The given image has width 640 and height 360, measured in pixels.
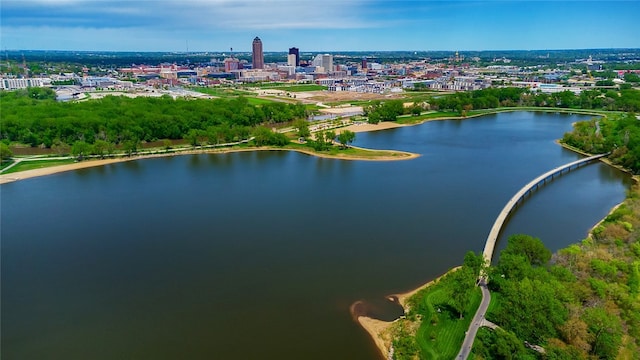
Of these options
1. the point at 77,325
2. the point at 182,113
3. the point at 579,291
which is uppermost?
the point at 182,113

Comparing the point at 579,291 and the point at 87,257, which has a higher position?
the point at 579,291

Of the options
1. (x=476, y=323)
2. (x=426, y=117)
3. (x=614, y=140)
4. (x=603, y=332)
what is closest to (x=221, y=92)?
(x=426, y=117)

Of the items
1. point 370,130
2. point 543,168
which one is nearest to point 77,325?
point 543,168

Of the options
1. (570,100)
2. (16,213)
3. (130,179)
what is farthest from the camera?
(570,100)

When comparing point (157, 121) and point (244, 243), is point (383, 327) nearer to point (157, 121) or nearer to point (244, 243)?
point (244, 243)

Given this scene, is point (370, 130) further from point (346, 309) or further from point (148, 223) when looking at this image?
point (346, 309)

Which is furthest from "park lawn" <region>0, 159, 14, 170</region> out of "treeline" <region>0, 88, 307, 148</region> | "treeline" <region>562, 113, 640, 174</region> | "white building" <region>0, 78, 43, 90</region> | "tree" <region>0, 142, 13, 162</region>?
"white building" <region>0, 78, 43, 90</region>
